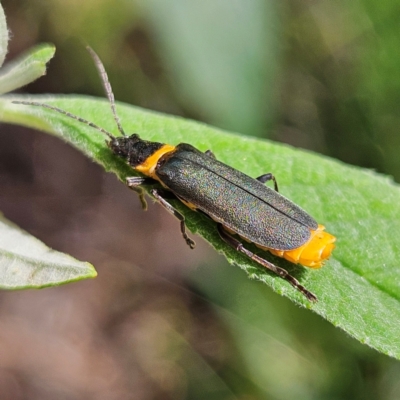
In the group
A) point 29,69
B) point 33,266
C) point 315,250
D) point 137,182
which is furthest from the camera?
point 137,182

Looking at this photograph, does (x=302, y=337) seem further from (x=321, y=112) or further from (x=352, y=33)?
(x=352, y=33)

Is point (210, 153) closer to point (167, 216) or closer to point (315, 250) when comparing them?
point (315, 250)

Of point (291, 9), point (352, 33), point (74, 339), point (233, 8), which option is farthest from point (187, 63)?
point (74, 339)

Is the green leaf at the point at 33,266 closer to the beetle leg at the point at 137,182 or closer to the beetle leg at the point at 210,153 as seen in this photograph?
the beetle leg at the point at 137,182

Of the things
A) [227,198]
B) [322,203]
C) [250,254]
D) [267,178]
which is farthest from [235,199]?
[322,203]

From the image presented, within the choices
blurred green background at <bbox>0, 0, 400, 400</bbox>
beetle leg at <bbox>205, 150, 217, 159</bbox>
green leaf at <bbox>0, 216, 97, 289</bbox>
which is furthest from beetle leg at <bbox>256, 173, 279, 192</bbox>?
blurred green background at <bbox>0, 0, 400, 400</bbox>

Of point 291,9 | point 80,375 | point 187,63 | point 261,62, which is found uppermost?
point 291,9

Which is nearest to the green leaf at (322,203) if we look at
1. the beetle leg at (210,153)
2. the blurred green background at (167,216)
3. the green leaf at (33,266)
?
the beetle leg at (210,153)
